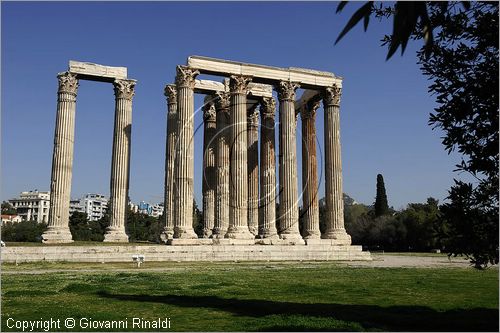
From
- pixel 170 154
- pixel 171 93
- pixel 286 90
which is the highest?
pixel 171 93

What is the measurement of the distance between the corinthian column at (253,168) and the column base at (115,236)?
12268 mm

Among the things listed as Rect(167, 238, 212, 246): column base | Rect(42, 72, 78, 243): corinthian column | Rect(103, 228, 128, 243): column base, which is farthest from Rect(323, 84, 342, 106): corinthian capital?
Rect(42, 72, 78, 243): corinthian column

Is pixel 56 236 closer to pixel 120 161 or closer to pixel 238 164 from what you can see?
pixel 120 161

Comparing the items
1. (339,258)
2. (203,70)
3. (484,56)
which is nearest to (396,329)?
(484,56)

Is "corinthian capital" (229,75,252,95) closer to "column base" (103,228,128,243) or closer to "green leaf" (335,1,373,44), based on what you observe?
"column base" (103,228,128,243)

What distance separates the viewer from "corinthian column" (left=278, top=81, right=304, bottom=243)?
43281mm

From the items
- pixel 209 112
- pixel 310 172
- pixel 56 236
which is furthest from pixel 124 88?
pixel 310 172

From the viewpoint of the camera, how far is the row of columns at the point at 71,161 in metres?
41.8

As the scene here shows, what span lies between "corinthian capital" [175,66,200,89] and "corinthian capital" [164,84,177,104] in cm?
811

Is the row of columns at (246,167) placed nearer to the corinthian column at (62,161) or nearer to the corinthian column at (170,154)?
the corinthian column at (170,154)

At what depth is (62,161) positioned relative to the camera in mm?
42844

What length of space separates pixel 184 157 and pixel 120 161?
7.87 meters

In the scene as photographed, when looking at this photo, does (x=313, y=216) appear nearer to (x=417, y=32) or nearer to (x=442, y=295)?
(x=442, y=295)

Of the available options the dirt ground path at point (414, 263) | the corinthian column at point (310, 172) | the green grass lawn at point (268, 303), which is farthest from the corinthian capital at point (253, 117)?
the green grass lawn at point (268, 303)
